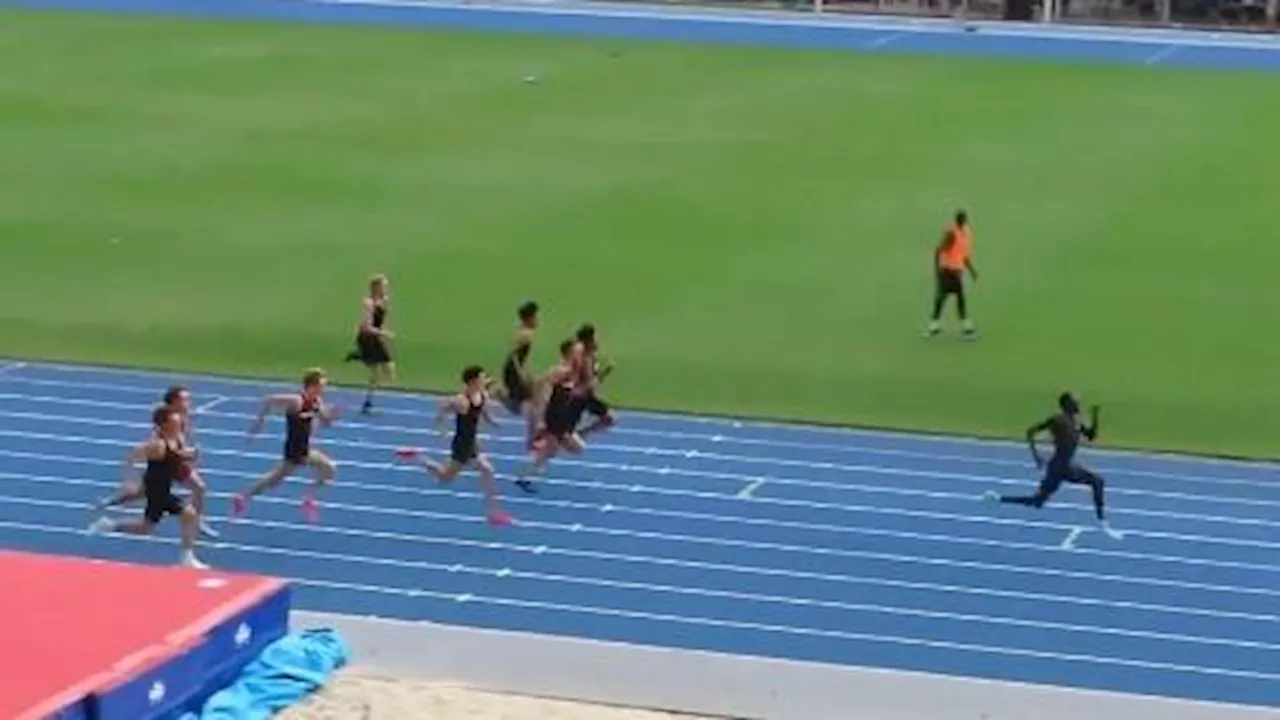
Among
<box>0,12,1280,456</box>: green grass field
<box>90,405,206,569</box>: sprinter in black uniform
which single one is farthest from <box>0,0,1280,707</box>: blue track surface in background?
<box>0,12,1280,456</box>: green grass field

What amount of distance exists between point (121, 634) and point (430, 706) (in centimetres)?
175

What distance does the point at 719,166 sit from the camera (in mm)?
35031

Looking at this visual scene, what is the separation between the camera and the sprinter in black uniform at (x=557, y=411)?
19531mm

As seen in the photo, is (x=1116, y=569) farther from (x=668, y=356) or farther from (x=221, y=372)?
(x=221, y=372)

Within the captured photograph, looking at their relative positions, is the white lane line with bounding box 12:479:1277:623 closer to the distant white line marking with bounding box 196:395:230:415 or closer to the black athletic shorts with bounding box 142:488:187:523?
the black athletic shorts with bounding box 142:488:187:523

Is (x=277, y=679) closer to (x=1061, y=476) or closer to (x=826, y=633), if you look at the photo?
(x=826, y=633)

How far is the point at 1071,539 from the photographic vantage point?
18.6m

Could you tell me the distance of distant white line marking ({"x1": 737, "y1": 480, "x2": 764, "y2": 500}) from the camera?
19.7 m

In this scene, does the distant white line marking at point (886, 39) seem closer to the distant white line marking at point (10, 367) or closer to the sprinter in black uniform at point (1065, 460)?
the distant white line marking at point (10, 367)

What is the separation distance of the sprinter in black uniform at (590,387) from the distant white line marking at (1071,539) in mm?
3849

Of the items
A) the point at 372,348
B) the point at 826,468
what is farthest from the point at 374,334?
the point at 826,468

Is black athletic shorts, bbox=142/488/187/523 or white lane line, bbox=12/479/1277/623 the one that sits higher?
black athletic shorts, bbox=142/488/187/523

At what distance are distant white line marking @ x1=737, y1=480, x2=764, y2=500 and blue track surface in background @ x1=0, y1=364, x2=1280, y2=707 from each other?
0.11ft

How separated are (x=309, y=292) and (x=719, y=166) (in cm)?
953
